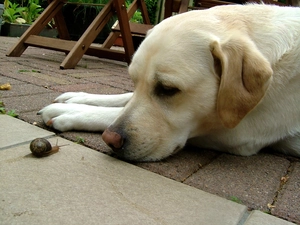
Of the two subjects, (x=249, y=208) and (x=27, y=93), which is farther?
(x=27, y=93)

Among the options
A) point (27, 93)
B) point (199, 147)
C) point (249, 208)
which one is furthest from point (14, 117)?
point (249, 208)

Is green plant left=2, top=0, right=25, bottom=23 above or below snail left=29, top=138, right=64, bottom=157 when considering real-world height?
below

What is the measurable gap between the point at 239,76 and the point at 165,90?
34cm

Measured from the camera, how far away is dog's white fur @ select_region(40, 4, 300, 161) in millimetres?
1575

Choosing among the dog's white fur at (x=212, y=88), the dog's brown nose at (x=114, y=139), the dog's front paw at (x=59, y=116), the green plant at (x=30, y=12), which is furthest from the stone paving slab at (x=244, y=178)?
the green plant at (x=30, y=12)

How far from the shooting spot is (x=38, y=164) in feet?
4.69

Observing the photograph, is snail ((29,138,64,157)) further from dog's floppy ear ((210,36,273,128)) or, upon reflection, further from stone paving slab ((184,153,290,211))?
dog's floppy ear ((210,36,273,128))

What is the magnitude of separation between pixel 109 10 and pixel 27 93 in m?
2.32

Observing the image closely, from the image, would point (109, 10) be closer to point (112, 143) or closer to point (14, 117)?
point (14, 117)

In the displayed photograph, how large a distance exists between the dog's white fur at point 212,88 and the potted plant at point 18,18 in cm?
672

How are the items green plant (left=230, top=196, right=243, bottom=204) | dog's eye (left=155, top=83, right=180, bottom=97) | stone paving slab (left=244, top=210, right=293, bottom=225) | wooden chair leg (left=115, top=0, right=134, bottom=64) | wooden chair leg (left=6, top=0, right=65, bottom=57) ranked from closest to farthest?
stone paving slab (left=244, top=210, right=293, bottom=225) < green plant (left=230, top=196, right=243, bottom=204) < dog's eye (left=155, top=83, right=180, bottom=97) < wooden chair leg (left=115, top=0, right=134, bottom=64) < wooden chair leg (left=6, top=0, right=65, bottom=57)

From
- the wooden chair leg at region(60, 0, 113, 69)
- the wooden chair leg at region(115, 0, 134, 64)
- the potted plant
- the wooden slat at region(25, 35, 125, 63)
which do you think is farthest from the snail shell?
the potted plant

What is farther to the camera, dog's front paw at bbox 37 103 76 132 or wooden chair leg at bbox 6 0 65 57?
wooden chair leg at bbox 6 0 65 57

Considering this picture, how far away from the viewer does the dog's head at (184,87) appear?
1.56 meters
